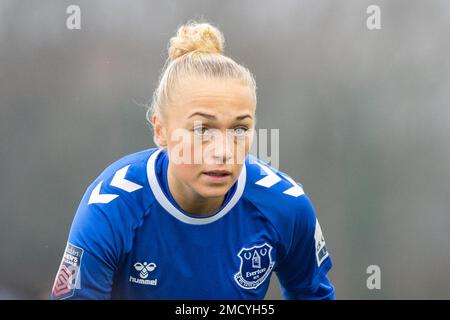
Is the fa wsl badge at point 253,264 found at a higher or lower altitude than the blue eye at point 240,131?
lower

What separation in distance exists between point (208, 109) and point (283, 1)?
1383 mm

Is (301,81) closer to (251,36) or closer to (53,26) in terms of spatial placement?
(251,36)

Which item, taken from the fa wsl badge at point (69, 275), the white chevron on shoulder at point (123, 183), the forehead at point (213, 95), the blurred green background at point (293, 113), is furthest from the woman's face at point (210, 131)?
the blurred green background at point (293, 113)

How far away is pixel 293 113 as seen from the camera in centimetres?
231

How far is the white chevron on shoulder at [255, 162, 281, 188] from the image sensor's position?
1219 mm

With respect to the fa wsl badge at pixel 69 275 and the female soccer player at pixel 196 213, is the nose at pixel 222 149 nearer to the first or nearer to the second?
the female soccer player at pixel 196 213

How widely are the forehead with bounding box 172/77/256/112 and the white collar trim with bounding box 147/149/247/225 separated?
0.56 feet

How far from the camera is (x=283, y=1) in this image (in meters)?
2.28

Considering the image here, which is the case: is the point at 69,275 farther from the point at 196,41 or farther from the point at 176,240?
the point at 196,41

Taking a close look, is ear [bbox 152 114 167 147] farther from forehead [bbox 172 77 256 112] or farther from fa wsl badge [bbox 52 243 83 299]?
fa wsl badge [bbox 52 243 83 299]

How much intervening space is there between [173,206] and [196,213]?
0.06 m

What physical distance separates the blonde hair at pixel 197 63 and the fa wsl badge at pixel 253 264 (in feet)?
1.10

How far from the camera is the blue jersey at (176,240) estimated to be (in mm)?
1094
